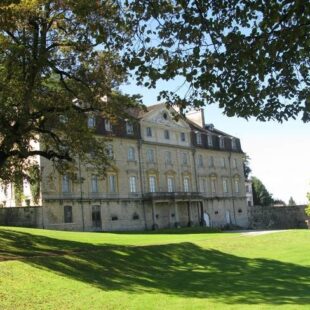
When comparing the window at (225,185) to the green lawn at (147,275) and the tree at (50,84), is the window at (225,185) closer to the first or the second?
the green lawn at (147,275)

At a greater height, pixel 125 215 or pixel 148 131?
pixel 148 131

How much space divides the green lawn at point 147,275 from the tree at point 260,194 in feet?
229

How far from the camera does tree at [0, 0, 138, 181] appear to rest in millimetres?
20469

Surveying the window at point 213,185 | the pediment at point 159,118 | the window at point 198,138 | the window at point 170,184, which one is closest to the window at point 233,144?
the window at point 213,185

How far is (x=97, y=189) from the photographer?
50531 mm

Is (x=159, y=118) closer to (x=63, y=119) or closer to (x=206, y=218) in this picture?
(x=206, y=218)

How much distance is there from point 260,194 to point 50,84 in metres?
80.2

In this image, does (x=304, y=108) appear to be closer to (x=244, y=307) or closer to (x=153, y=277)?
(x=244, y=307)

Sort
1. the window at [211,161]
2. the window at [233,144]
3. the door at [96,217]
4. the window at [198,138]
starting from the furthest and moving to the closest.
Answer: the window at [233,144], the window at [211,161], the window at [198,138], the door at [96,217]

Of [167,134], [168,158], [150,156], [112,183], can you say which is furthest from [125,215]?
[167,134]

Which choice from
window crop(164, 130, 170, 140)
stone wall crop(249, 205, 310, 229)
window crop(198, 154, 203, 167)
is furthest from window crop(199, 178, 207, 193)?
stone wall crop(249, 205, 310, 229)

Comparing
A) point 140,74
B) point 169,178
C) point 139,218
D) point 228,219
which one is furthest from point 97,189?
point 140,74

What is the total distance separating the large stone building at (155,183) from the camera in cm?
4747

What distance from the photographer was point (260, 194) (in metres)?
100
